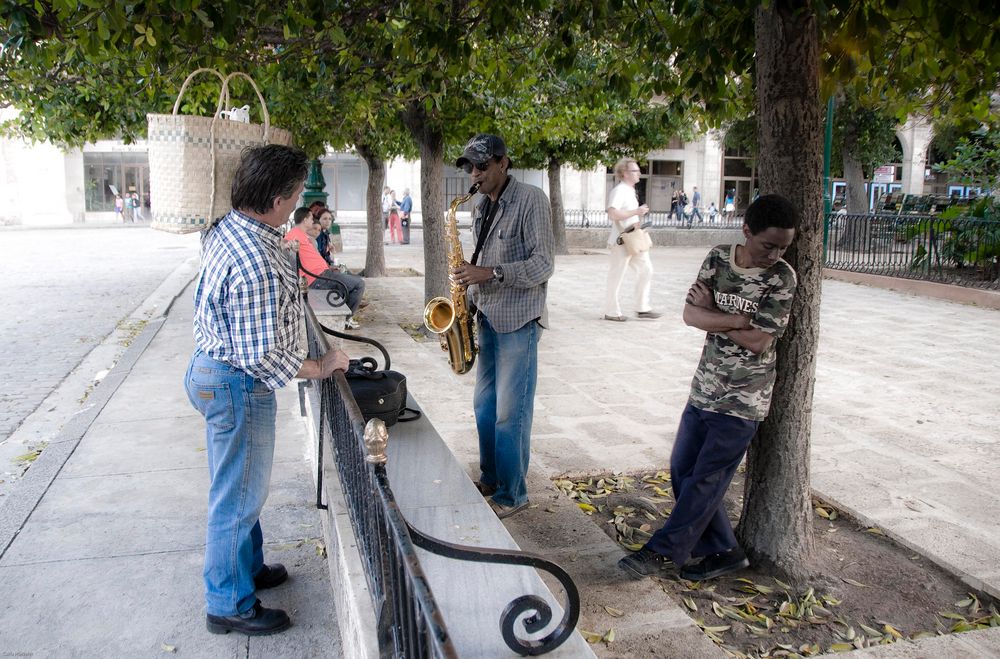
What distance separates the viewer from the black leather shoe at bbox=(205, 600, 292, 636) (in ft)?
11.0

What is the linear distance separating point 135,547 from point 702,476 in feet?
9.15

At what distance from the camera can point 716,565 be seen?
12.6 ft

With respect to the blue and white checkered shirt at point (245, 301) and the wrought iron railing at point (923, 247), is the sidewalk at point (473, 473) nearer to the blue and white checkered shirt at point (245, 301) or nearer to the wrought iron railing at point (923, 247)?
the blue and white checkered shirt at point (245, 301)

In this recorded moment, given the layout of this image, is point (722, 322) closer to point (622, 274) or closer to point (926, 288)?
point (622, 274)

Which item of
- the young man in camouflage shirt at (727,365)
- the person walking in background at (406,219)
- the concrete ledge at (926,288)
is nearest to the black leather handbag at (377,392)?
the young man in camouflage shirt at (727,365)

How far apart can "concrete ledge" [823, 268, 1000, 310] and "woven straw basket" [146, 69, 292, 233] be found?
11893mm

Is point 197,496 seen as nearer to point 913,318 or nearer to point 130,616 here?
point 130,616

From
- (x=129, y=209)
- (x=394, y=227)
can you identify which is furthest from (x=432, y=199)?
(x=129, y=209)

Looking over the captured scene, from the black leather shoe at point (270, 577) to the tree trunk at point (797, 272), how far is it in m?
2.16

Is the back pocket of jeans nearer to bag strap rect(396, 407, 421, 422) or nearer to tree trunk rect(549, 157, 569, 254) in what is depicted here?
bag strap rect(396, 407, 421, 422)

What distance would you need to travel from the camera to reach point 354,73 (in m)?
6.79

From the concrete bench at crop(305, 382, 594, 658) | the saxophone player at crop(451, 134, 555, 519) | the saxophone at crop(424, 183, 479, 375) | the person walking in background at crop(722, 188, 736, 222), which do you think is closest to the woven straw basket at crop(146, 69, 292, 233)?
the saxophone player at crop(451, 134, 555, 519)

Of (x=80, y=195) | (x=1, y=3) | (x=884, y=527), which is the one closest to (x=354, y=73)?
(x=1, y=3)

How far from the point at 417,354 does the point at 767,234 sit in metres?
5.50
